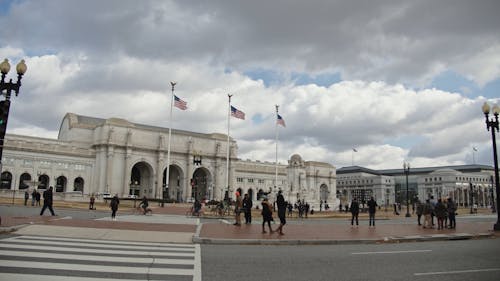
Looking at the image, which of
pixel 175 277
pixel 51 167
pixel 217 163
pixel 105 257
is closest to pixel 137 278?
pixel 175 277

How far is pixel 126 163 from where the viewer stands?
102375 mm

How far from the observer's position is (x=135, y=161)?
10506 centimetres

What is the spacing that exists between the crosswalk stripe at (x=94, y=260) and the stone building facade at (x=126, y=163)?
63456 millimetres

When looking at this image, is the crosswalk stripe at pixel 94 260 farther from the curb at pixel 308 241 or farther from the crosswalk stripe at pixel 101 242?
the curb at pixel 308 241

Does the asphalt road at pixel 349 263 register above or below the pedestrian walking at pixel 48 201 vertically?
below

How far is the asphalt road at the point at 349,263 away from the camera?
8.85 m

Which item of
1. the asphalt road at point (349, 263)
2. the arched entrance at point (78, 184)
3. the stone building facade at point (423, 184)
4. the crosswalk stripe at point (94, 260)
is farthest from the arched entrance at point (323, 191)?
the crosswalk stripe at point (94, 260)

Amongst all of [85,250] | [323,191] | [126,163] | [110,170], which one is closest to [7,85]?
[85,250]

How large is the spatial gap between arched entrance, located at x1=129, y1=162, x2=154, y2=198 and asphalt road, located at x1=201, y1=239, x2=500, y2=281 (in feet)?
329

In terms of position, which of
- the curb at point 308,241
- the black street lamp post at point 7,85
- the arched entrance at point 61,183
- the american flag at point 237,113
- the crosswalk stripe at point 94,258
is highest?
the american flag at point 237,113

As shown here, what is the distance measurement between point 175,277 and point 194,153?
105744 millimetres

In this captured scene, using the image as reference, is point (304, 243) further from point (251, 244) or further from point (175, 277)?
point (175, 277)

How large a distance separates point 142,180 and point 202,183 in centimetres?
1937

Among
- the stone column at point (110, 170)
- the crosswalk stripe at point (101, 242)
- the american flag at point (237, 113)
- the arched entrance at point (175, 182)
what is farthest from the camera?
the arched entrance at point (175, 182)
